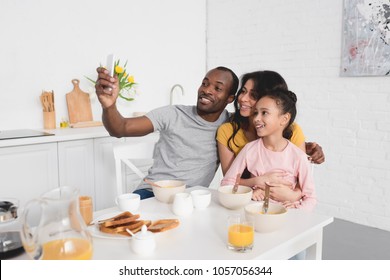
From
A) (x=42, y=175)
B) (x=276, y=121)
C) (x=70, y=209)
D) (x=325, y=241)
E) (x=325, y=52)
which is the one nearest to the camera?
(x=70, y=209)

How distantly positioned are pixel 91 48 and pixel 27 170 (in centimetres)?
115

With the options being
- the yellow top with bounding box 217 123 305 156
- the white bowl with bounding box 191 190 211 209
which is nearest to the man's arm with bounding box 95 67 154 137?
the yellow top with bounding box 217 123 305 156

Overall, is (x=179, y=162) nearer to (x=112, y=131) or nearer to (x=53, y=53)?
(x=112, y=131)

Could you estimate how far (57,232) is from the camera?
2.75 ft

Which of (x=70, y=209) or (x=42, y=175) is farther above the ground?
(x=70, y=209)

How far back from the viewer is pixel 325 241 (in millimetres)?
2648

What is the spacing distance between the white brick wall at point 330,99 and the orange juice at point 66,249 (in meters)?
2.54

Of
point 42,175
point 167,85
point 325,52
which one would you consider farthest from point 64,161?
point 325,52

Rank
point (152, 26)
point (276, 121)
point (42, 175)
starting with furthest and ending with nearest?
1. point (152, 26)
2. point (42, 175)
3. point (276, 121)

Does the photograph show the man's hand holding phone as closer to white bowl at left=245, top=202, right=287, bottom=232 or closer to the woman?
the woman

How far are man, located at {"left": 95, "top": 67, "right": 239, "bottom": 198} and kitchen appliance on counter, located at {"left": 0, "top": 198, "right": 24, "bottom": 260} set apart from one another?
0.78 meters

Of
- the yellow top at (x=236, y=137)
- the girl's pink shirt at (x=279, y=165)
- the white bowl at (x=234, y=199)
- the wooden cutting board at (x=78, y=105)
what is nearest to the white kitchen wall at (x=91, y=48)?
the wooden cutting board at (x=78, y=105)

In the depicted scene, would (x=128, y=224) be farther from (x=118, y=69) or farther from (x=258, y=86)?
(x=118, y=69)
